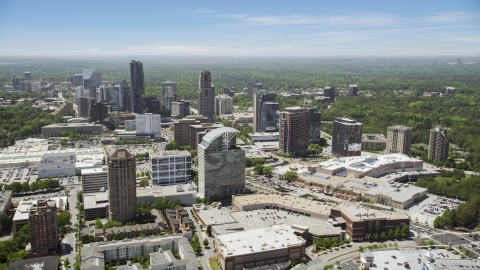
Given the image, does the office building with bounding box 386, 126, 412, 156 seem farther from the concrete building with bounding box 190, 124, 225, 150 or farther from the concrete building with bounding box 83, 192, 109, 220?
the concrete building with bounding box 83, 192, 109, 220

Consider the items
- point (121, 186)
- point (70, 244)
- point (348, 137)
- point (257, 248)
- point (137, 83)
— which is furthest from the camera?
point (137, 83)

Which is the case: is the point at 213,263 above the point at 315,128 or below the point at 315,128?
below

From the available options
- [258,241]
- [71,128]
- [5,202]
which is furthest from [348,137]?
[71,128]

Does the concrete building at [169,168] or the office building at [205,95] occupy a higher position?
the office building at [205,95]

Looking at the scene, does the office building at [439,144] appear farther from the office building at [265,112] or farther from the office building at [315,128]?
the office building at [265,112]

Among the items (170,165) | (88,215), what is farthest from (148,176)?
(88,215)

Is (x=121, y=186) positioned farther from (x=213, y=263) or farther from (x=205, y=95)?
(x=205, y=95)

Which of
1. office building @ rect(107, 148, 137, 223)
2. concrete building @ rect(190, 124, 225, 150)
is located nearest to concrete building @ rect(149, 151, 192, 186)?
office building @ rect(107, 148, 137, 223)

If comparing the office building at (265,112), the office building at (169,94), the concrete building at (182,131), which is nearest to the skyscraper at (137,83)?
the office building at (169,94)
